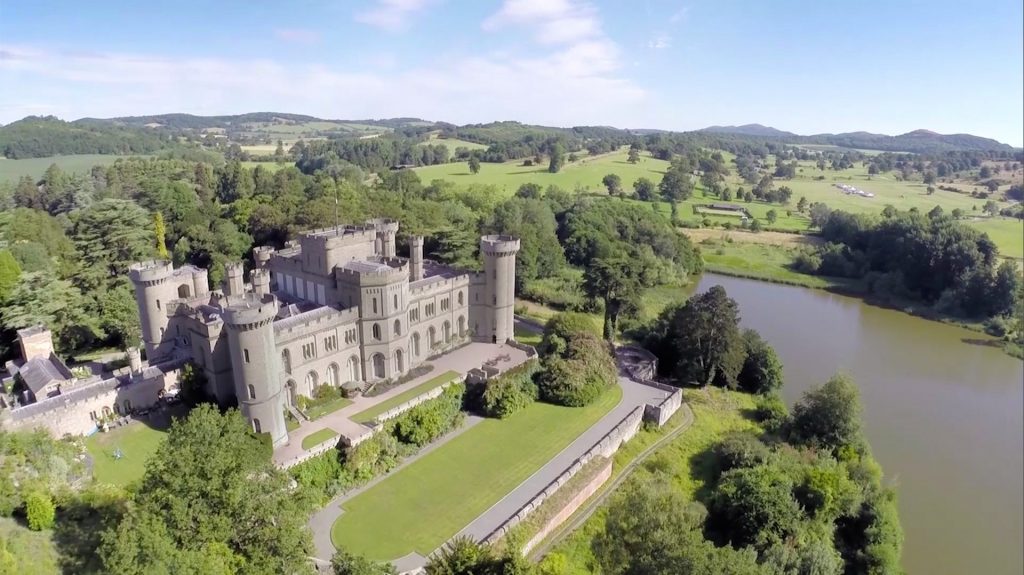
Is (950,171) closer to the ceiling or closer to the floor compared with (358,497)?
closer to the ceiling

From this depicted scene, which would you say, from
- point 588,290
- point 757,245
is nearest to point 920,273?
point 757,245

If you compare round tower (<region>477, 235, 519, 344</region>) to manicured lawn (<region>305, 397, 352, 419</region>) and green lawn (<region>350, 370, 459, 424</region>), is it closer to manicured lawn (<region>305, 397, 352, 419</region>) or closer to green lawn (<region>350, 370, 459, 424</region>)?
green lawn (<region>350, 370, 459, 424</region>)

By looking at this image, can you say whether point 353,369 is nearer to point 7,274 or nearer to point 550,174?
point 7,274

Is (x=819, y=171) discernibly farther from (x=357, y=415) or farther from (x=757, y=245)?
(x=357, y=415)

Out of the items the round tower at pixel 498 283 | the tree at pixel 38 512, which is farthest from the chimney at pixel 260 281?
the tree at pixel 38 512

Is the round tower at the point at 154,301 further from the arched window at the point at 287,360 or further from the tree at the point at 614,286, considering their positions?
the tree at the point at 614,286

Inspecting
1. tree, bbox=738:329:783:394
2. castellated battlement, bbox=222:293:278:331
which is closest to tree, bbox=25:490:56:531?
castellated battlement, bbox=222:293:278:331
